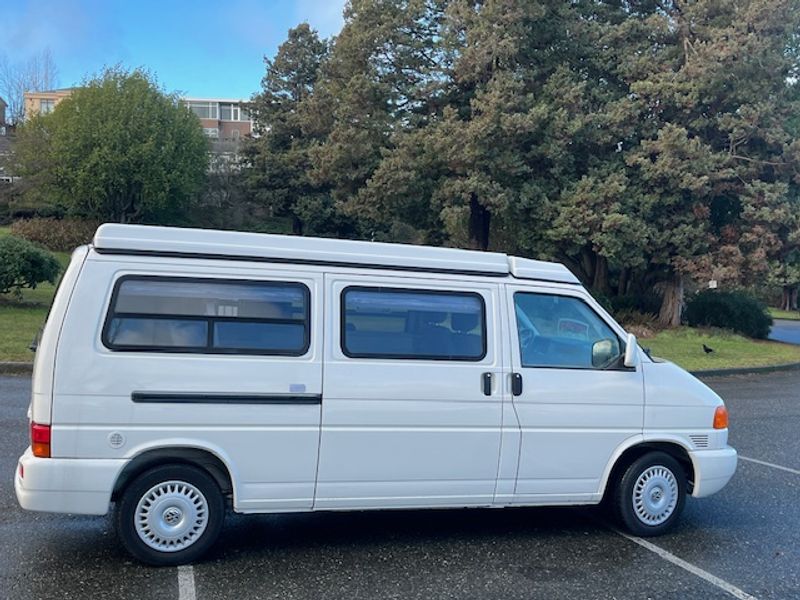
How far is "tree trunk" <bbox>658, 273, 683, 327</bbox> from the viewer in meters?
24.9

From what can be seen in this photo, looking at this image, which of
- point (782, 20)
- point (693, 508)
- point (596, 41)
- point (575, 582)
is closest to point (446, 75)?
point (596, 41)

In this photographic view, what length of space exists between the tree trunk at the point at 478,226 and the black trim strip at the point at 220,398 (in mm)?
22187

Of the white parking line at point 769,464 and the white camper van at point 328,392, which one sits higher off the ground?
the white camper van at point 328,392

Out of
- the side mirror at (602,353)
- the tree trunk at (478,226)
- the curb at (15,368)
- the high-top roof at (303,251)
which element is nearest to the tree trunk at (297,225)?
the tree trunk at (478,226)

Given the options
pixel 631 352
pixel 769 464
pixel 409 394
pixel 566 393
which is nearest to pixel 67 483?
pixel 409 394

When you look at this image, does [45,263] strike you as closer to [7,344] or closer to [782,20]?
[7,344]

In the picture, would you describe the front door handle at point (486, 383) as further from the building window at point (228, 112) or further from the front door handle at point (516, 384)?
the building window at point (228, 112)

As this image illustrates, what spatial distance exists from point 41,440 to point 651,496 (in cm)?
425

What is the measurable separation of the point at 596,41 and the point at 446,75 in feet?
16.0

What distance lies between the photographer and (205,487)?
15.5ft

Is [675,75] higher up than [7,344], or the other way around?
[675,75]

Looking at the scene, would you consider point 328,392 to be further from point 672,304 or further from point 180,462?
point 672,304

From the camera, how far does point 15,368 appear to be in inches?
490

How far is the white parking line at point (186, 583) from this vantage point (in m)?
4.28
